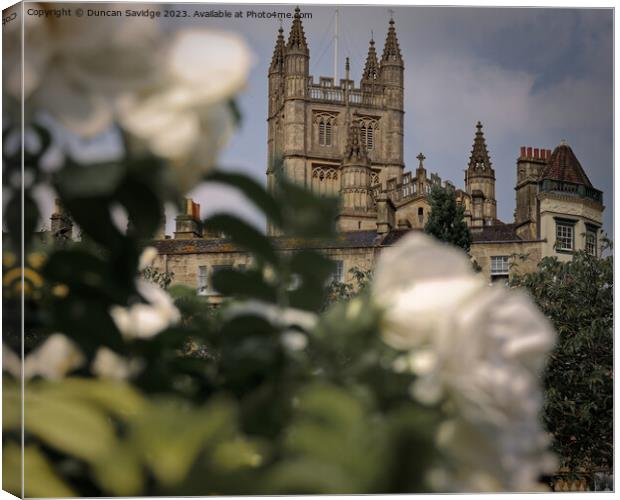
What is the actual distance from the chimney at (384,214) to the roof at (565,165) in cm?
883

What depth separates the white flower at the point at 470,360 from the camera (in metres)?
0.70

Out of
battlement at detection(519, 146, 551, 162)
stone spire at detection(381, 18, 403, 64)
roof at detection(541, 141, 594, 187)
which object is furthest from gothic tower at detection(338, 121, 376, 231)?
stone spire at detection(381, 18, 403, 64)

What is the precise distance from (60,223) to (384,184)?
47.9ft

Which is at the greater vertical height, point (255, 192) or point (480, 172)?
point (480, 172)

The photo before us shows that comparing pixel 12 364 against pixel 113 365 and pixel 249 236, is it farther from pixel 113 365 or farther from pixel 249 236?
pixel 249 236

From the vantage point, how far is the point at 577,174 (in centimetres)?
688

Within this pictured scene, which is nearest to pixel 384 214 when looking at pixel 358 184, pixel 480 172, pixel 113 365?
pixel 358 184

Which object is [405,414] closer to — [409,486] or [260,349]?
[409,486]

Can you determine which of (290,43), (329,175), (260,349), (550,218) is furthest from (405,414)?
(329,175)

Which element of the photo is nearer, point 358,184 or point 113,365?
point 113,365

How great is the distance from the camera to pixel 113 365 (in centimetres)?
81

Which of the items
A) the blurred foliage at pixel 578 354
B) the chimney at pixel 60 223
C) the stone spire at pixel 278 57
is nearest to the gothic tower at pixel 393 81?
the stone spire at pixel 278 57

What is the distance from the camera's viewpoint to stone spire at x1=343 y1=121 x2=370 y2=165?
43.7 ft

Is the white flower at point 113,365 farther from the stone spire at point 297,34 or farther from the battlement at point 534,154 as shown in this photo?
the battlement at point 534,154
